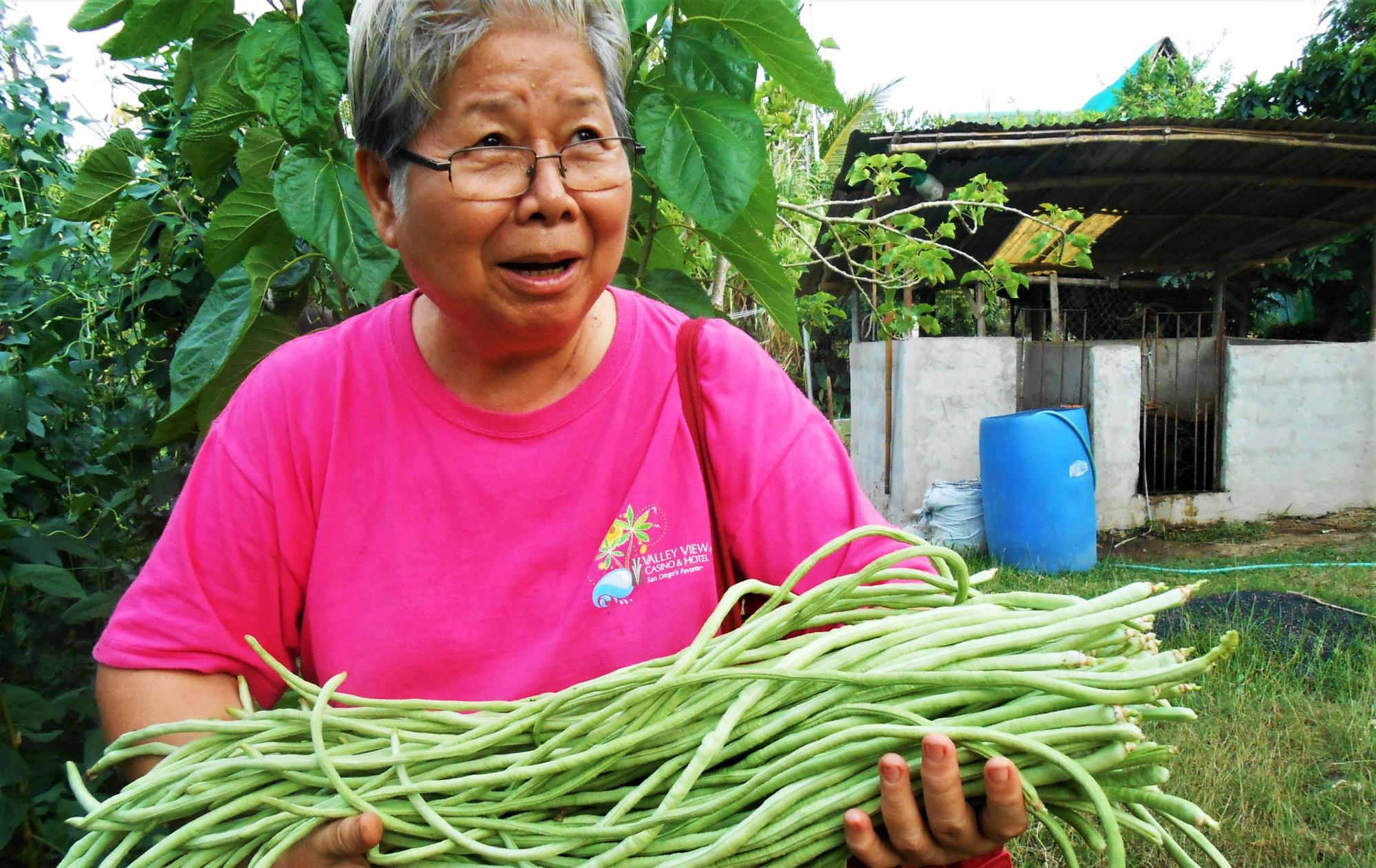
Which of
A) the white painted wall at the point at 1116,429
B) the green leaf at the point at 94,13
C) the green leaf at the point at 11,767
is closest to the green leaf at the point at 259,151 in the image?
the green leaf at the point at 94,13

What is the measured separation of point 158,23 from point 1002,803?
1770 millimetres

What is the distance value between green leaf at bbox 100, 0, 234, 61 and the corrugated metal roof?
5473 millimetres

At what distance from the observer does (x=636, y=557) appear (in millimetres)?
1389

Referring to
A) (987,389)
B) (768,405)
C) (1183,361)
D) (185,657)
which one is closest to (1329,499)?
(1183,361)

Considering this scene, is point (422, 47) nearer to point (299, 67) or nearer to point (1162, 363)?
point (299, 67)

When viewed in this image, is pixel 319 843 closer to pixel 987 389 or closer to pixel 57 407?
pixel 57 407

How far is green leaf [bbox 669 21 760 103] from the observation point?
5.98 feet

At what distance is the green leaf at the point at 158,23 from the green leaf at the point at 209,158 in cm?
19

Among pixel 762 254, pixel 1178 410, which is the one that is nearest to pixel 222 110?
pixel 762 254

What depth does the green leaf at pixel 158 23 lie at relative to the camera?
166 cm

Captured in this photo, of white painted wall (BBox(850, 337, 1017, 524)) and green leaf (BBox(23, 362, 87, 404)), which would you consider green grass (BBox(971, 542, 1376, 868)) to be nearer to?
green leaf (BBox(23, 362, 87, 404))

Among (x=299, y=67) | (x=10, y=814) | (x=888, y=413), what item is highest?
(x=299, y=67)

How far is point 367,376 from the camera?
1.47 metres

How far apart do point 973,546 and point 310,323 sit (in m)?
6.14
